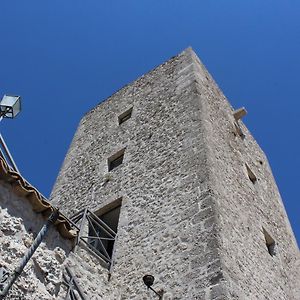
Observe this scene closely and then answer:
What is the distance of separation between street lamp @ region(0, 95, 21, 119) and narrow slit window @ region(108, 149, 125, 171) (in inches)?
174

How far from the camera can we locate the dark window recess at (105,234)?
25.6 ft

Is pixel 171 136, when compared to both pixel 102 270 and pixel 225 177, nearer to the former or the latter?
pixel 225 177

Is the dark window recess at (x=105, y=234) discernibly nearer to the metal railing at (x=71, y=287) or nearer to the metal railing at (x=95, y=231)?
the metal railing at (x=95, y=231)

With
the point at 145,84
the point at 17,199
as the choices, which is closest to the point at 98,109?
the point at 145,84

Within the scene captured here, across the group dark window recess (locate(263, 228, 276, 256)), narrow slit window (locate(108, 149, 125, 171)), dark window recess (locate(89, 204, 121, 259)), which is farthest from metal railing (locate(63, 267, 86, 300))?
narrow slit window (locate(108, 149, 125, 171))

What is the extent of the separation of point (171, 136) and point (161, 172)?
1.00m

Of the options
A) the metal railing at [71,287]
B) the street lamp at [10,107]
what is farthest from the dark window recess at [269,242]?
the street lamp at [10,107]

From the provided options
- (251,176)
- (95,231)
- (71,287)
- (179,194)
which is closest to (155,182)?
(179,194)

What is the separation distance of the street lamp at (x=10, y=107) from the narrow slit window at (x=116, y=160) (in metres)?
4.42

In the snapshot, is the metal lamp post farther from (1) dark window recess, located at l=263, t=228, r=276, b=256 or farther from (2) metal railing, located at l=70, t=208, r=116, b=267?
(1) dark window recess, located at l=263, t=228, r=276, b=256

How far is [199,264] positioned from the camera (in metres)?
6.22

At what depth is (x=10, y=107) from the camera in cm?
573

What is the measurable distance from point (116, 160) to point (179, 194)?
9.82 ft

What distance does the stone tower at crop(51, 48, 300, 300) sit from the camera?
6512mm
